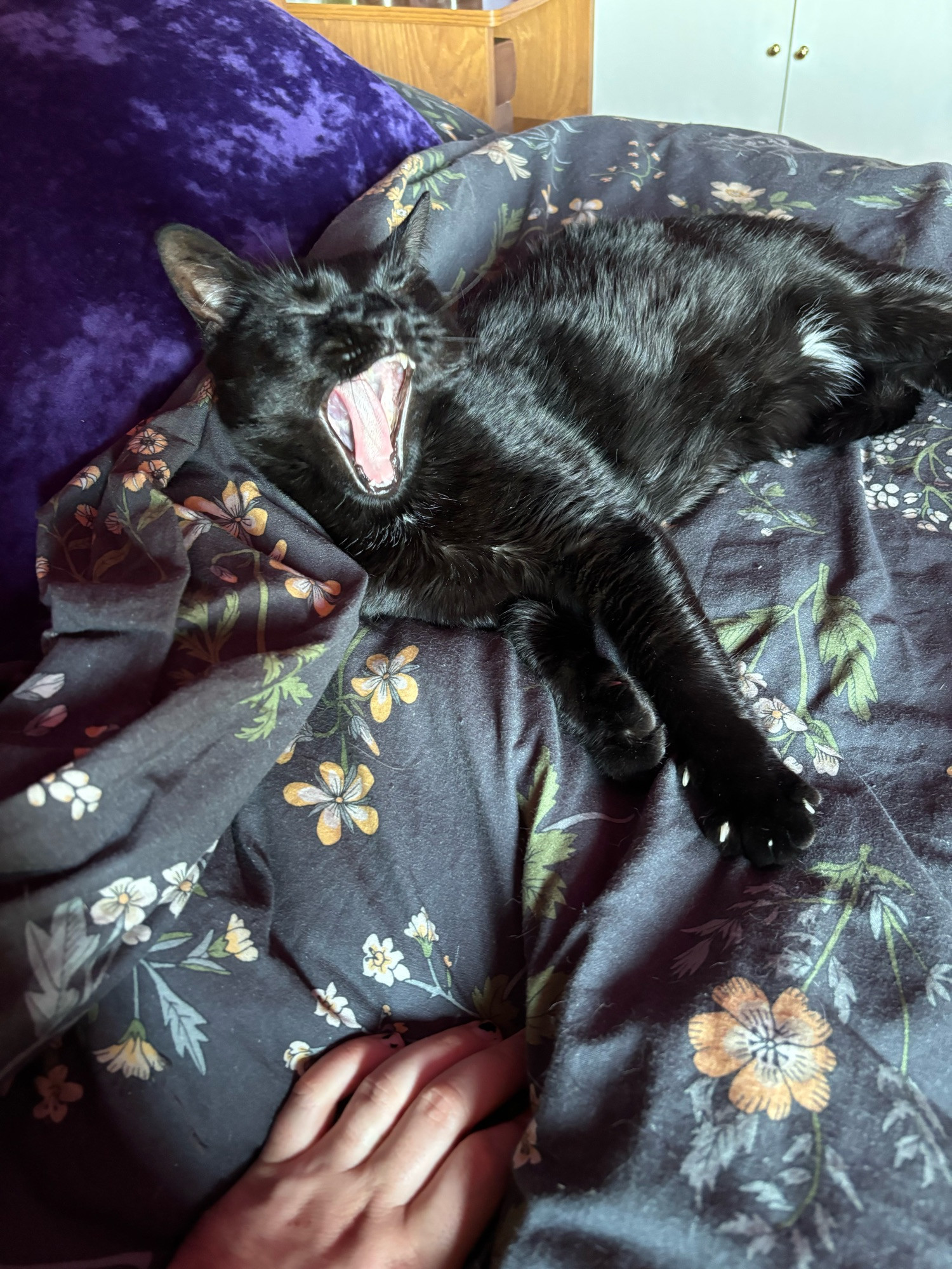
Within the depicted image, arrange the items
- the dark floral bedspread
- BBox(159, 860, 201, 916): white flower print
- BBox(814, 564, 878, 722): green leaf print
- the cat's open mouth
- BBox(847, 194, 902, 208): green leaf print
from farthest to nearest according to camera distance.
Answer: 1. BBox(847, 194, 902, 208): green leaf print
2. the cat's open mouth
3. BBox(814, 564, 878, 722): green leaf print
4. BBox(159, 860, 201, 916): white flower print
5. the dark floral bedspread

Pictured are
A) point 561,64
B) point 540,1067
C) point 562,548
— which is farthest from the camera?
point 561,64

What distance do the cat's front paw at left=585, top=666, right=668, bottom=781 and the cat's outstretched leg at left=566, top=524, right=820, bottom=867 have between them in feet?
0.08

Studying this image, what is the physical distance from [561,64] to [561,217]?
2176mm

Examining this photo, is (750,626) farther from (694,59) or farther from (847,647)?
(694,59)

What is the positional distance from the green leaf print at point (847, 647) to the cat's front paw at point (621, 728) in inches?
7.7

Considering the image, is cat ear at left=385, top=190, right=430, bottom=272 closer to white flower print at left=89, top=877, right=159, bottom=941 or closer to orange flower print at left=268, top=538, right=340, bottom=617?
orange flower print at left=268, top=538, right=340, bottom=617

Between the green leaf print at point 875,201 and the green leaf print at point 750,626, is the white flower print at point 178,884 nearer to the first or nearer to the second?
the green leaf print at point 750,626

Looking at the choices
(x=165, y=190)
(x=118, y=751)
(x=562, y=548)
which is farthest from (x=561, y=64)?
(x=118, y=751)

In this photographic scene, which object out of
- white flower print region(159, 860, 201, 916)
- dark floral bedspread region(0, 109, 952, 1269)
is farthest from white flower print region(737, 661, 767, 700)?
white flower print region(159, 860, 201, 916)

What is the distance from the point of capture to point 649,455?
3.80 feet

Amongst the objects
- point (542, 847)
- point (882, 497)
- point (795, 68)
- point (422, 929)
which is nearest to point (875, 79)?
point (795, 68)

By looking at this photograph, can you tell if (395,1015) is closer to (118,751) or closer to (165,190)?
(118,751)

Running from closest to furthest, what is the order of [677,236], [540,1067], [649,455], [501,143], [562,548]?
[540,1067], [562,548], [649,455], [677,236], [501,143]

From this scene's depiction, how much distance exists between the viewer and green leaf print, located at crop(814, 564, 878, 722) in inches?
33.1
